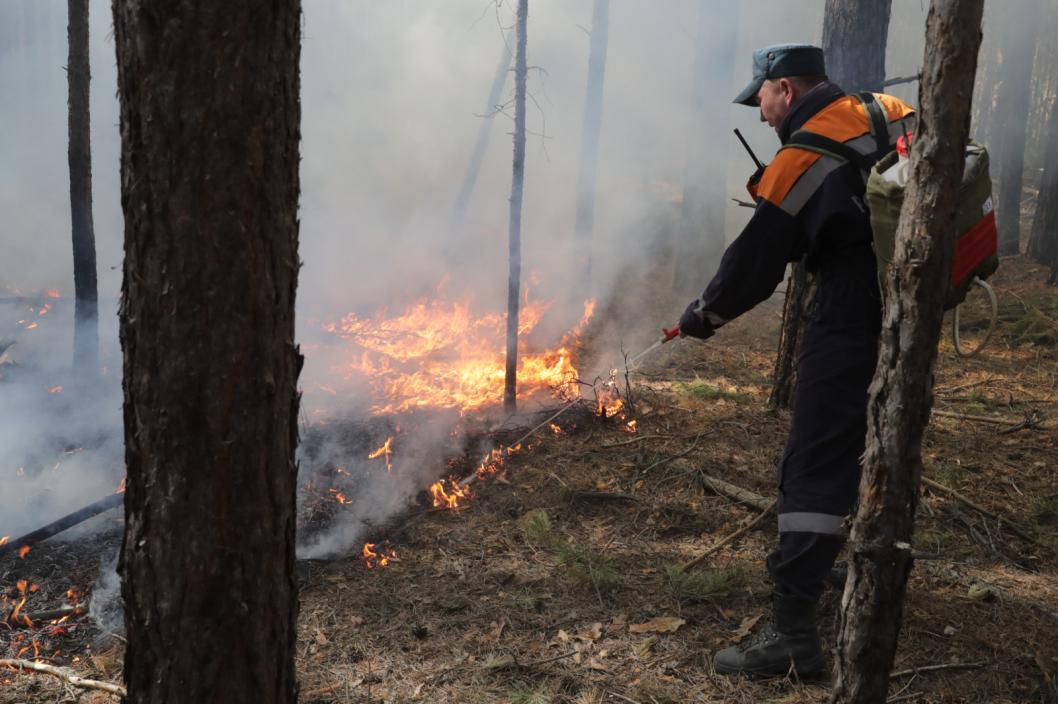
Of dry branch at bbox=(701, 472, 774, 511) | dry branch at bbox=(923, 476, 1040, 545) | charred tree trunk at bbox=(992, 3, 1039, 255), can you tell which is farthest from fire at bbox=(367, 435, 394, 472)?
charred tree trunk at bbox=(992, 3, 1039, 255)

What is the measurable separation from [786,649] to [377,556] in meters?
2.66

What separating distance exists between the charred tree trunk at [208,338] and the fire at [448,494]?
11.8 ft

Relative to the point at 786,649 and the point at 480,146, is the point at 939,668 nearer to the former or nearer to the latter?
the point at 786,649

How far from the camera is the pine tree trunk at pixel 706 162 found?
47.1 ft

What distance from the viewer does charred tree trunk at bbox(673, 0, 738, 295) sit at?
1435cm

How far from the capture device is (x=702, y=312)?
3771 mm

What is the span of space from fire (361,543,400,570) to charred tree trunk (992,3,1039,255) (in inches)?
610

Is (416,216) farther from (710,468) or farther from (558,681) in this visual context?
(558,681)

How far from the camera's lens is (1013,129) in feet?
55.8

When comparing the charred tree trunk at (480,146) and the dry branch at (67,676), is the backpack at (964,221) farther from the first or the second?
the charred tree trunk at (480,146)

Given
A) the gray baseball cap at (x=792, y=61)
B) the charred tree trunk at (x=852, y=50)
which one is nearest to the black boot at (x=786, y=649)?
the gray baseball cap at (x=792, y=61)

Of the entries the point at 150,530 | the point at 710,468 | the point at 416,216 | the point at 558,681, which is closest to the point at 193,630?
the point at 150,530

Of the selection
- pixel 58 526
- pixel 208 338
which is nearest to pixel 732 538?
pixel 208 338

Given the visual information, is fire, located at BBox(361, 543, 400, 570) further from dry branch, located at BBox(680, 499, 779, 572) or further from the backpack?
the backpack
